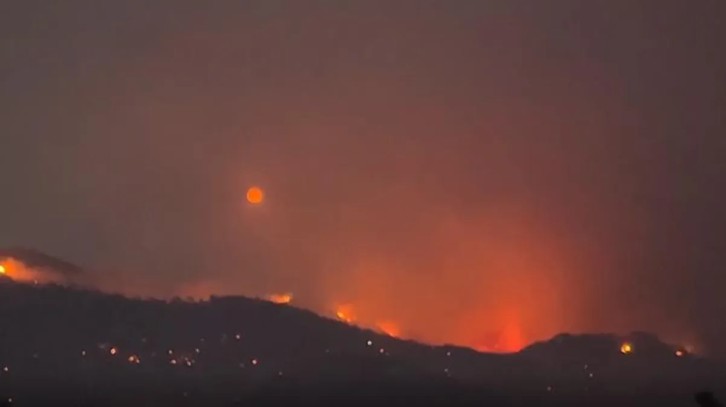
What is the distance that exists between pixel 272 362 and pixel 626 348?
111ft

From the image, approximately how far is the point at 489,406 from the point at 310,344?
2475 centimetres

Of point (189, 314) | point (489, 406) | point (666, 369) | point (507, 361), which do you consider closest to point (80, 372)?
point (189, 314)

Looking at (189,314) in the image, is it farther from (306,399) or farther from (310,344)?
(306,399)

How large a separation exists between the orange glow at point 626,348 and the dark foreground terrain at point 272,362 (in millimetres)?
506

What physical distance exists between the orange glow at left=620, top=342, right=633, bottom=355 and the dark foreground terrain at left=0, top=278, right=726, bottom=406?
1.66 feet

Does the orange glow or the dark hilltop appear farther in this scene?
the orange glow

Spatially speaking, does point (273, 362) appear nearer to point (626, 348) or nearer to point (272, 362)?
point (272, 362)

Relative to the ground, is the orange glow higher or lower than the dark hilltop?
higher

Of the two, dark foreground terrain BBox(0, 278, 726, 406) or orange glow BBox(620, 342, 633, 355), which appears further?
Answer: orange glow BBox(620, 342, 633, 355)

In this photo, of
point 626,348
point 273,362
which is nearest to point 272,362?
point 273,362

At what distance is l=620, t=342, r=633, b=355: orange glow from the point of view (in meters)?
87.3

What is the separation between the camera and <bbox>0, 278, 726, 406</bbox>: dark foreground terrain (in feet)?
208

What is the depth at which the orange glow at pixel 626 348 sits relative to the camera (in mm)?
87262

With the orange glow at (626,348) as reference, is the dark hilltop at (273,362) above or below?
below
